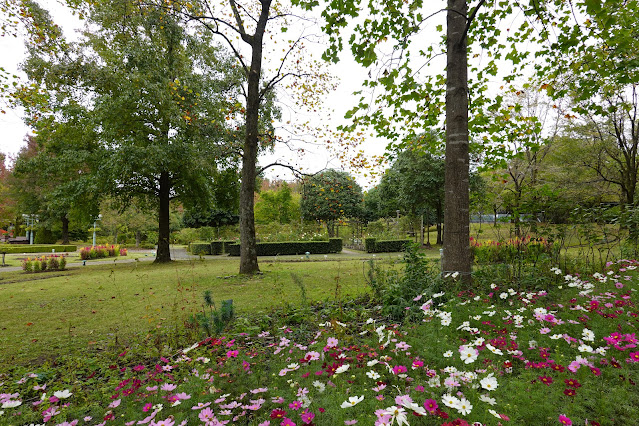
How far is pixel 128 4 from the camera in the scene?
22.1 feet

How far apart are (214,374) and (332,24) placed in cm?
447

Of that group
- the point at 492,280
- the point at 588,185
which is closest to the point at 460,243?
the point at 492,280

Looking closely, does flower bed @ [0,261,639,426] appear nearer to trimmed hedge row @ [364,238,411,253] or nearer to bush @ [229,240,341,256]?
trimmed hedge row @ [364,238,411,253]

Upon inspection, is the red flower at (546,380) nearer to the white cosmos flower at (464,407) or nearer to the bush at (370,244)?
the white cosmos flower at (464,407)

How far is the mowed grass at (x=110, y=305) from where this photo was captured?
3.57 meters

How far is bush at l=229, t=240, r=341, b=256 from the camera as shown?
56.1 feet

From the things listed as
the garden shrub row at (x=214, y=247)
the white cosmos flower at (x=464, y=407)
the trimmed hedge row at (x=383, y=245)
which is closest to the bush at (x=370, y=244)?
the trimmed hedge row at (x=383, y=245)

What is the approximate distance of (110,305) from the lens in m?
5.68

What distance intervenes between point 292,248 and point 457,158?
47.1 feet

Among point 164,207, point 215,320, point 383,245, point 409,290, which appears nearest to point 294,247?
point 383,245

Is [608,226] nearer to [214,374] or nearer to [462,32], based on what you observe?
[462,32]

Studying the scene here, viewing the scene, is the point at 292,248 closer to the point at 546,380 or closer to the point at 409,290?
the point at 409,290

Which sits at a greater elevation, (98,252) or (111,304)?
(98,252)

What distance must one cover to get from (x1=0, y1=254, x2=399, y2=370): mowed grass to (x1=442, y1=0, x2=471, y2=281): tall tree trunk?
1477 millimetres
